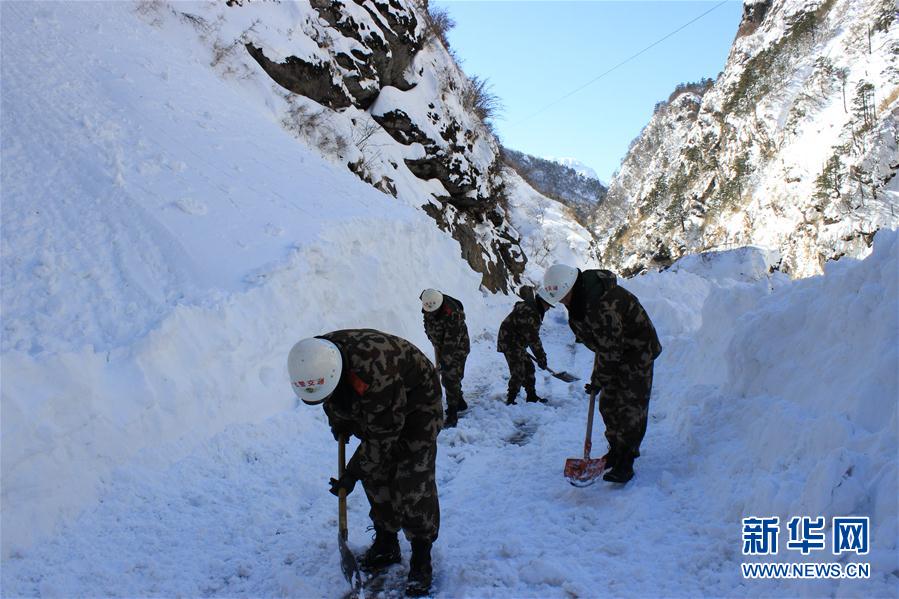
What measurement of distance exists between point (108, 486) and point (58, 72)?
323 inches

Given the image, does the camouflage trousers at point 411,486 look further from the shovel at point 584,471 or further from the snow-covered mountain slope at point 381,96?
the snow-covered mountain slope at point 381,96

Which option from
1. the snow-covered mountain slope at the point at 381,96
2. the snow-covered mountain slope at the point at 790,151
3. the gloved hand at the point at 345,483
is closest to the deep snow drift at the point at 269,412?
the gloved hand at the point at 345,483

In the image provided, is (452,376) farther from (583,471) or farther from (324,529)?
(324,529)

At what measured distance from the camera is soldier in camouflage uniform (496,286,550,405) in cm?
702

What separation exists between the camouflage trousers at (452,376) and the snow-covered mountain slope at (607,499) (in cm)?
113

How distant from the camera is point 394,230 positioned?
9.59 meters

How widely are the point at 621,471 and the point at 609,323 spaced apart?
3.77 feet

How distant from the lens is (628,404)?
4121 mm

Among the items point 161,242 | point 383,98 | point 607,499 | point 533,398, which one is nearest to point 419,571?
point 607,499

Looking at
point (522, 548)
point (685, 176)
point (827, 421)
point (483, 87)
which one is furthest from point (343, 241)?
point (685, 176)

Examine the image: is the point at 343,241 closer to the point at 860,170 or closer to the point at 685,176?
the point at 860,170

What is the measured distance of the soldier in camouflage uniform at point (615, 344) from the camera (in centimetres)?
394

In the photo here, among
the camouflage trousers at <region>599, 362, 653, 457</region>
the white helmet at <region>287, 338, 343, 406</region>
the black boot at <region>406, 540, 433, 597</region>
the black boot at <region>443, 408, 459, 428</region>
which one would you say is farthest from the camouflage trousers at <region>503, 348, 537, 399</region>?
the white helmet at <region>287, 338, 343, 406</region>

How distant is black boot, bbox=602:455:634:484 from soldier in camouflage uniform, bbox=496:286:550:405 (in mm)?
2861
